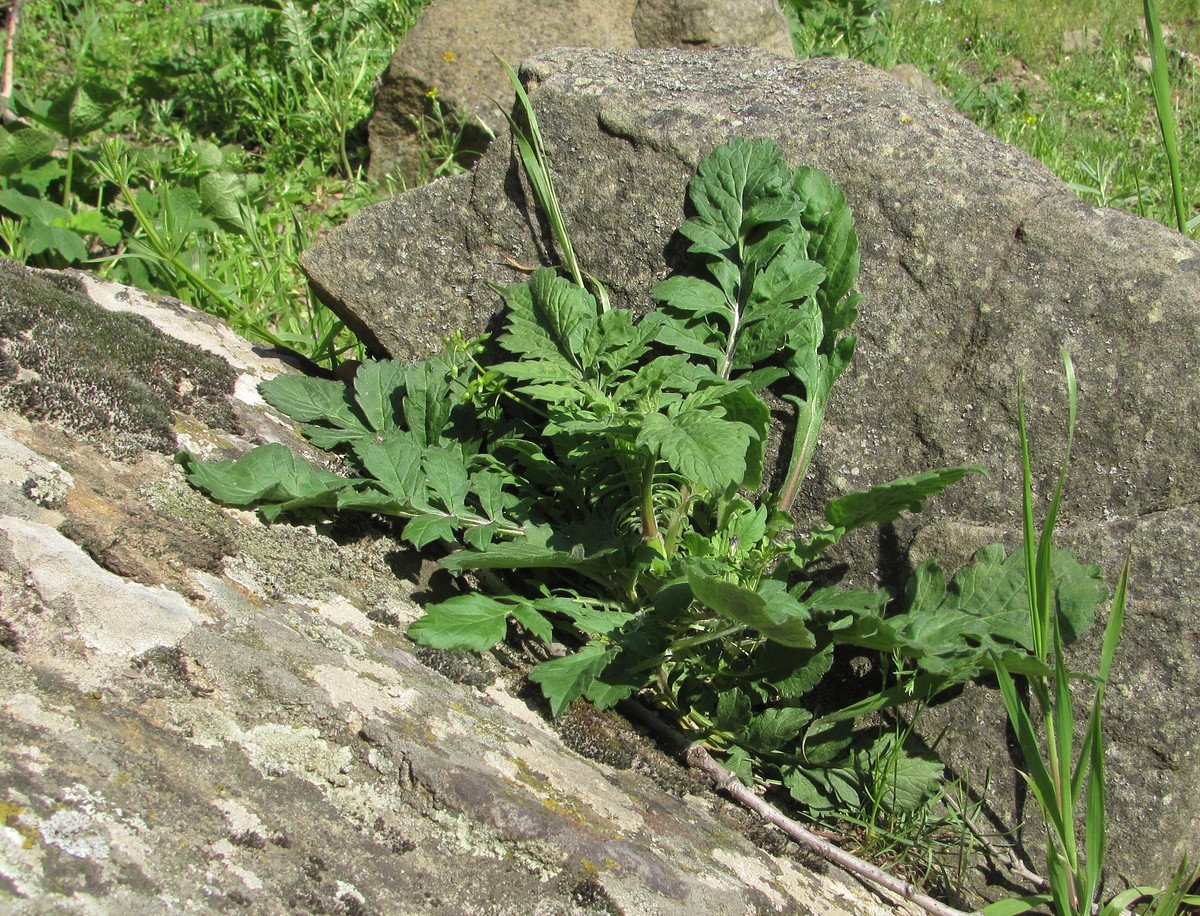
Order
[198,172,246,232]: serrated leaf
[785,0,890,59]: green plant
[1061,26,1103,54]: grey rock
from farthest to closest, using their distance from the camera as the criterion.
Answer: [1061,26,1103,54]: grey rock, [785,0,890,59]: green plant, [198,172,246,232]: serrated leaf

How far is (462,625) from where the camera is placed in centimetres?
229

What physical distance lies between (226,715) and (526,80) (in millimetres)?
2125

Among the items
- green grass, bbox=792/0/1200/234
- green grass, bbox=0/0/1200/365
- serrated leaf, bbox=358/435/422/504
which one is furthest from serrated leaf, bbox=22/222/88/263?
green grass, bbox=792/0/1200/234

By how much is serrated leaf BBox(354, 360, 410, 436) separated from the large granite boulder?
249 centimetres

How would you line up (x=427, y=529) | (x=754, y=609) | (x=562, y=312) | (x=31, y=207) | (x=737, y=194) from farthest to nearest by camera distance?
(x=31, y=207) < (x=737, y=194) < (x=562, y=312) < (x=427, y=529) < (x=754, y=609)

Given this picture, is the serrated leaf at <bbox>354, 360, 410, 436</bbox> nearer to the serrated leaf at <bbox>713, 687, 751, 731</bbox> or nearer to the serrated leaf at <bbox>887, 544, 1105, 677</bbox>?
the serrated leaf at <bbox>713, 687, 751, 731</bbox>

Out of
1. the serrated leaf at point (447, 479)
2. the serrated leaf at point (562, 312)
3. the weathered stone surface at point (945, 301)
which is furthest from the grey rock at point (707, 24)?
the serrated leaf at point (447, 479)

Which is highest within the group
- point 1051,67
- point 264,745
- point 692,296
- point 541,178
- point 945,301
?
point 1051,67

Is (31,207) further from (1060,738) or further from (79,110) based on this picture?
(1060,738)

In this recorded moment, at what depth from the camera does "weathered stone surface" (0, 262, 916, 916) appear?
1549 millimetres

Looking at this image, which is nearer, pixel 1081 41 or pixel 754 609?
pixel 754 609

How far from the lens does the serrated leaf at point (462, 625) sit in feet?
7.35

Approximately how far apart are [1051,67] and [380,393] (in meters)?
5.41

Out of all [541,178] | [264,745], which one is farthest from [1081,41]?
[264,745]
